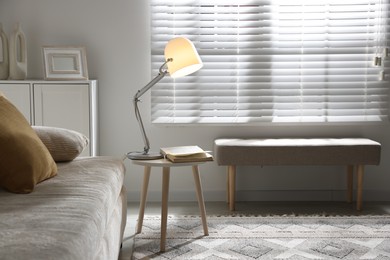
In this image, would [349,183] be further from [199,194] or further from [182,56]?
[182,56]

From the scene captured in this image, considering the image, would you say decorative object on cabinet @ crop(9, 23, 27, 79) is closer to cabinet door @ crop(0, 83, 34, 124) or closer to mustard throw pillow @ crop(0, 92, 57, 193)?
cabinet door @ crop(0, 83, 34, 124)

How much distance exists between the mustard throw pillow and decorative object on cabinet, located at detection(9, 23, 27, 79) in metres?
1.65

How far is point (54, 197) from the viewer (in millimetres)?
2420

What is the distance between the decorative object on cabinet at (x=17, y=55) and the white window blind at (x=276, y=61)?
893mm

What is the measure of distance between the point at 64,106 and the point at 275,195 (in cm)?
166

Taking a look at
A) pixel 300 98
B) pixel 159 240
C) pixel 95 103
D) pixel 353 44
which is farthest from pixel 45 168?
pixel 353 44

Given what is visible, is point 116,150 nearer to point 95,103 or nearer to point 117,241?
point 95,103

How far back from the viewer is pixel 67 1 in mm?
4531

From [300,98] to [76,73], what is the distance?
1602 millimetres

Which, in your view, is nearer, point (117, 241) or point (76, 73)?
point (117, 241)

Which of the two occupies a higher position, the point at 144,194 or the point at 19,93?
the point at 19,93

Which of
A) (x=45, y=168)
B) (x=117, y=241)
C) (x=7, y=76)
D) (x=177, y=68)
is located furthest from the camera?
(x=7, y=76)

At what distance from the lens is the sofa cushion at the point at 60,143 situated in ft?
10.2

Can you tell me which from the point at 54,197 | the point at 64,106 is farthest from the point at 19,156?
the point at 64,106
